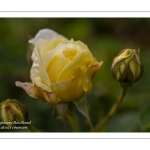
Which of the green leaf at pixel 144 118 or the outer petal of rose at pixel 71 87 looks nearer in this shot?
the outer petal of rose at pixel 71 87

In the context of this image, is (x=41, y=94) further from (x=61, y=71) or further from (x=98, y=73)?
(x=98, y=73)

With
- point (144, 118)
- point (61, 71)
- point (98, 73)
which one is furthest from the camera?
point (98, 73)

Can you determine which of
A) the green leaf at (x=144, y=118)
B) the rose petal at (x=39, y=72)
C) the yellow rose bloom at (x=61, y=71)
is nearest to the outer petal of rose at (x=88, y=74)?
the yellow rose bloom at (x=61, y=71)

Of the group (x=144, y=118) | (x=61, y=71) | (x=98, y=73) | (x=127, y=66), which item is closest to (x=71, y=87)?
(x=61, y=71)

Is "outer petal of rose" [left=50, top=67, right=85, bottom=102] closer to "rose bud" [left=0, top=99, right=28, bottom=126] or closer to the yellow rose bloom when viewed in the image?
the yellow rose bloom

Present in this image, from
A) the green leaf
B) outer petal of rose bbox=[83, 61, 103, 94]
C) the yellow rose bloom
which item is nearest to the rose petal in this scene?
the yellow rose bloom

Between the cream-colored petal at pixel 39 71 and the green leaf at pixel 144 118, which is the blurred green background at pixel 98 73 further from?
the cream-colored petal at pixel 39 71

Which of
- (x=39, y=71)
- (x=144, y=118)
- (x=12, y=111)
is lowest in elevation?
(x=144, y=118)
